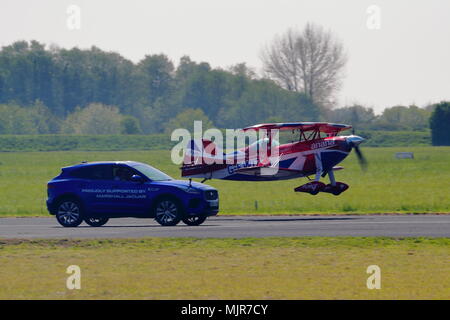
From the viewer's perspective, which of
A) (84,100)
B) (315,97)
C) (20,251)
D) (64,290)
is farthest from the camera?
(84,100)

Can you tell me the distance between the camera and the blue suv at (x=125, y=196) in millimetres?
23828

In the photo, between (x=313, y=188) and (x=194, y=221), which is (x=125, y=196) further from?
(x=313, y=188)

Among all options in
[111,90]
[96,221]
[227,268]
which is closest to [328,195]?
[96,221]

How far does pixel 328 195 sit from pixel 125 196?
789 inches

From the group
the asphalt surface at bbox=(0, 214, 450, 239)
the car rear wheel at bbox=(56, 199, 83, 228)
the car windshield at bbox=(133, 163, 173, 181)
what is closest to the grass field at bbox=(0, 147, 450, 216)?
the asphalt surface at bbox=(0, 214, 450, 239)

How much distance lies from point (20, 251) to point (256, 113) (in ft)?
353

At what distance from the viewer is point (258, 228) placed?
23062mm

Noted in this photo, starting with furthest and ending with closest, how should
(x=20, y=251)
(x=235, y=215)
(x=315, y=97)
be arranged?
(x=315, y=97) → (x=235, y=215) → (x=20, y=251)

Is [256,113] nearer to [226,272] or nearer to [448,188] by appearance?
[448,188]

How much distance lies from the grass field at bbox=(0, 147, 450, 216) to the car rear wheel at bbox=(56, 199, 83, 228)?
795 centimetres

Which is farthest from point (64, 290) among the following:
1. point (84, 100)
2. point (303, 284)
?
point (84, 100)

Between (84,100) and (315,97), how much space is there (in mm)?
46313
